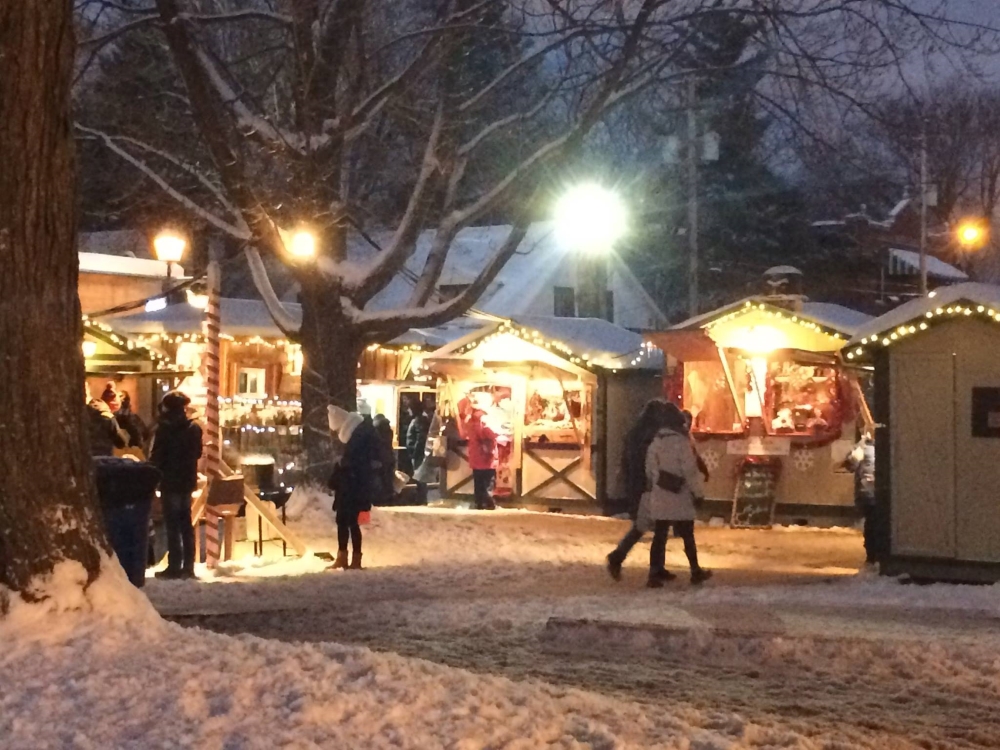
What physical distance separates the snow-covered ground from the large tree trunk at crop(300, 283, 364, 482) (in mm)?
2588

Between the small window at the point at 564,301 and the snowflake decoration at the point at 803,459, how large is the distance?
1726 cm

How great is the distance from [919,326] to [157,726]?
34.5ft

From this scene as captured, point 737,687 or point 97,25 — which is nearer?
point 737,687

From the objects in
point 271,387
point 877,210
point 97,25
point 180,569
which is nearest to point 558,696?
point 180,569

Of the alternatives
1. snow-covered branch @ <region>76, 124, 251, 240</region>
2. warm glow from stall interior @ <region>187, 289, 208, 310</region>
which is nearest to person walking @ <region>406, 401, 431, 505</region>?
warm glow from stall interior @ <region>187, 289, 208, 310</region>

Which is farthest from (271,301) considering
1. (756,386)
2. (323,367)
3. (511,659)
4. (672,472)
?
(511,659)

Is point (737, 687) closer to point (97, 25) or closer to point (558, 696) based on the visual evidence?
point (558, 696)

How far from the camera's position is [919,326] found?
14148 mm

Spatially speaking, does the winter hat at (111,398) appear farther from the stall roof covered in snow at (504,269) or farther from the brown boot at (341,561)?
the stall roof covered in snow at (504,269)

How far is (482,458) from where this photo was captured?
23000 mm

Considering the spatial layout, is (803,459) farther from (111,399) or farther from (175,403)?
(175,403)

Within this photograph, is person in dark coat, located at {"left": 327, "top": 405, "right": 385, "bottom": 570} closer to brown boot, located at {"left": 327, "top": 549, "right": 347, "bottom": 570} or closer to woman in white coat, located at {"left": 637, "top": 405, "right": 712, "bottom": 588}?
brown boot, located at {"left": 327, "top": 549, "right": 347, "bottom": 570}

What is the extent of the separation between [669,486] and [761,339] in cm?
900

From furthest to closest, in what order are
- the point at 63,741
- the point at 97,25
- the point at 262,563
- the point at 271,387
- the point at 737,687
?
the point at 271,387
the point at 97,25
the point at 262,563
the point at 737,687
the point at 63,741
